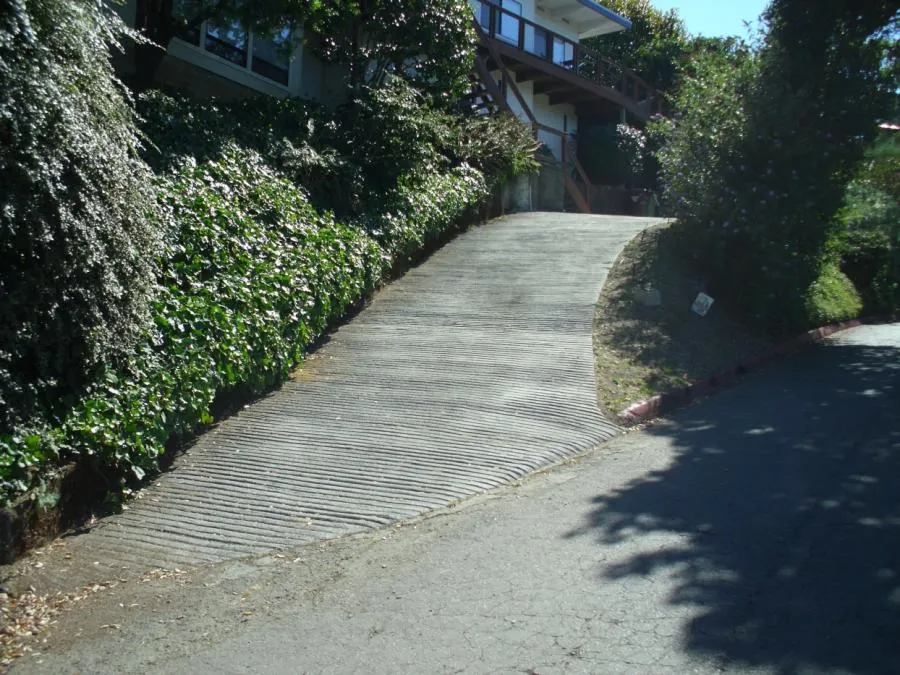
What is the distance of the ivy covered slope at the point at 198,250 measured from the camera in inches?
249

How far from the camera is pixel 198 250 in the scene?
30.2ft

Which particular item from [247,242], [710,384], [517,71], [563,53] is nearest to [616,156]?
[517,71]

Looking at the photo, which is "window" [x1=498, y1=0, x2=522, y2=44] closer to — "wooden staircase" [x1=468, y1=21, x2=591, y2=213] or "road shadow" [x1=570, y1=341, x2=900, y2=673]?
"wooden staircase" [x1=468, y1=21, x2=591, y2=213]

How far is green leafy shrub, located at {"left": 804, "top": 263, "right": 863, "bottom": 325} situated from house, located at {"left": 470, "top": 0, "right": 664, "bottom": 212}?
298 inches

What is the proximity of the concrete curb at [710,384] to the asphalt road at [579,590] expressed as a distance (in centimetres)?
171

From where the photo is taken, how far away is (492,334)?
11.4 metres

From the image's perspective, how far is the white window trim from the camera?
16516mm

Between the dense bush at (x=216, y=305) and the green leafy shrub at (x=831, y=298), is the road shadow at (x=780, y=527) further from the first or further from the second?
the green leafy shrub at (x=831, y=298)

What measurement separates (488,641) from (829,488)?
3297 millimetres

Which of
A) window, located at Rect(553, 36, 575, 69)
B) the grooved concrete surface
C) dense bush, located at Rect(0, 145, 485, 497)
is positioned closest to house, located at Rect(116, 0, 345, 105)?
dense bush, located at Rect(0, 145, 485, 497)

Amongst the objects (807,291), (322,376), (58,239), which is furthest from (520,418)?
(807,291)

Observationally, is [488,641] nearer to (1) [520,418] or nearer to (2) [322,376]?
(1) [520,418]

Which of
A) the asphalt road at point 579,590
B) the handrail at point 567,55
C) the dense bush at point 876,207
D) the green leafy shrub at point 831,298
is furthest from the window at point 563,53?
the asphalt road at point 579,590

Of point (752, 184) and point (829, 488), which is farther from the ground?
point (752, 184)
